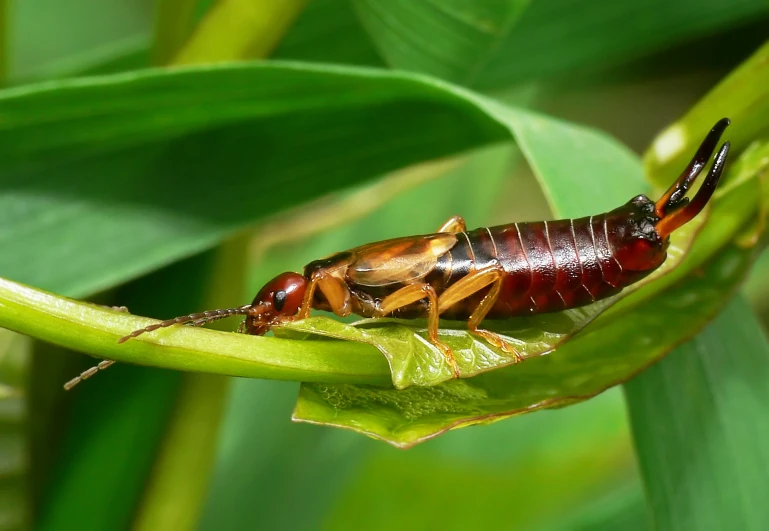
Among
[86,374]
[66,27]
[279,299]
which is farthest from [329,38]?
[66,27]

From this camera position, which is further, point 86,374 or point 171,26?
point 171,26

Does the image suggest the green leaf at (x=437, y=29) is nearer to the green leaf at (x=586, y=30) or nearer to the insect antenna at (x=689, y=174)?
the green leaf at (x=586, y=30)

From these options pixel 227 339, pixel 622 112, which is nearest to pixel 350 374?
pixel 227 339

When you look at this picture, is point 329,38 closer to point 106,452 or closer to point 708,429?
point 106,452

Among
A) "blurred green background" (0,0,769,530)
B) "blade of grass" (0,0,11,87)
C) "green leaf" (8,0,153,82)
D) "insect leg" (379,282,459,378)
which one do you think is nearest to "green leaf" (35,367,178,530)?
"blurred green background" (0,0,769,530)

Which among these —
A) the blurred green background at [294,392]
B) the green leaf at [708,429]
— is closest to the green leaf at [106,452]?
the blurred green background at [294,392]

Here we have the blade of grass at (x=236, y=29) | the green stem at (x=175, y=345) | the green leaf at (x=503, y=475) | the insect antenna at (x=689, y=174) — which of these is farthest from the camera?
the green leaf at (x=503, y=475)
